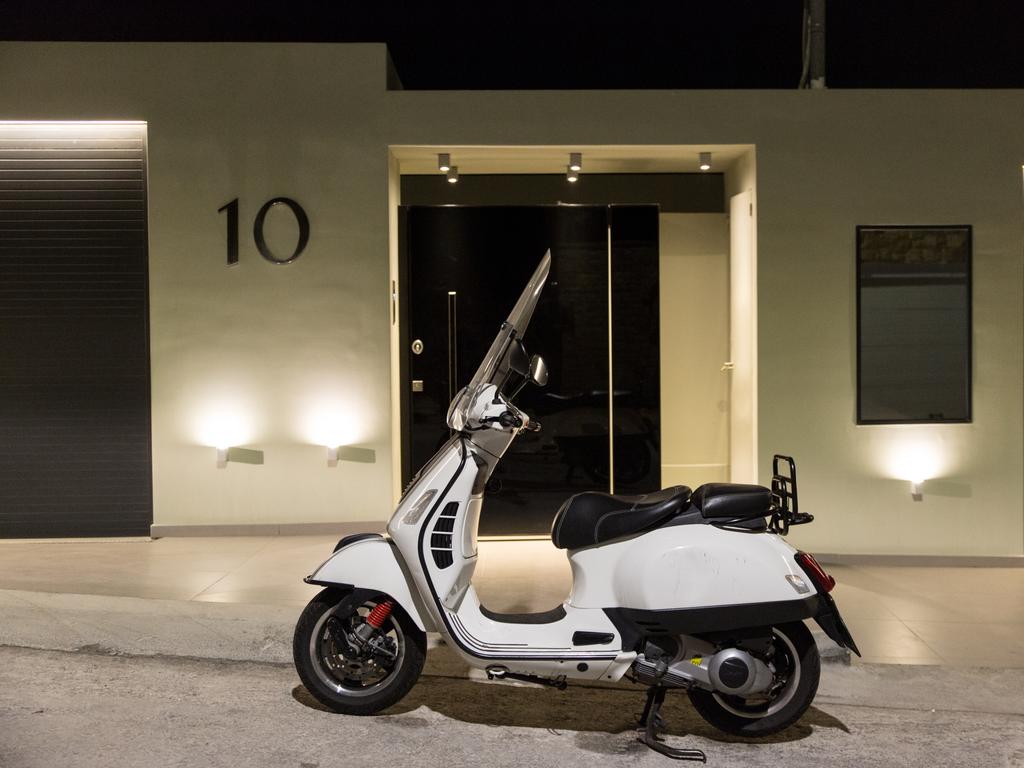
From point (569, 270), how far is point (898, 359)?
90.8 inches

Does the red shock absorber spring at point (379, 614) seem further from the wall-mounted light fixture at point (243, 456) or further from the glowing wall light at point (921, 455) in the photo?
the glowing wall light at point (921, 455)

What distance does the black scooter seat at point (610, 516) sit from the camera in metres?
3.52

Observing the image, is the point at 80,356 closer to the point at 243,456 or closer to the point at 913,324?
the point at 243,456

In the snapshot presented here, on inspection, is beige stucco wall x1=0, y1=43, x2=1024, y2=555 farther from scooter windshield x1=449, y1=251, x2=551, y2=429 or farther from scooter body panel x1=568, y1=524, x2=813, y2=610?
scooter body panel x1=568, y1=524, x2=813, y2=610

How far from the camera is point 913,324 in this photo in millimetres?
6688

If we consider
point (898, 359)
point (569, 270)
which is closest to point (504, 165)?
point (569, 270)

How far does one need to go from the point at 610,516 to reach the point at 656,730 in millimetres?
798

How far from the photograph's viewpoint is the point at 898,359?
671cm

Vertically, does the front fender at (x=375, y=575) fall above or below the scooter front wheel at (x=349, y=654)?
above

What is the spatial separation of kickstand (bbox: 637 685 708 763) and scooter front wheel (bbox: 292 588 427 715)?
858 millimetres

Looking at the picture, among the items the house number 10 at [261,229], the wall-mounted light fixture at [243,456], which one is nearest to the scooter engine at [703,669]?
the wall-mounted light fixture at [243,456]

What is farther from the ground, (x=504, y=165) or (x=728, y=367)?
(x=504, y=165)

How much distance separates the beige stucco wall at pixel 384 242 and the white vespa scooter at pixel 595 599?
10.0 ft

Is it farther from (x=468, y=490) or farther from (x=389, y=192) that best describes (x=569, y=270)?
(x=468, y=490)
